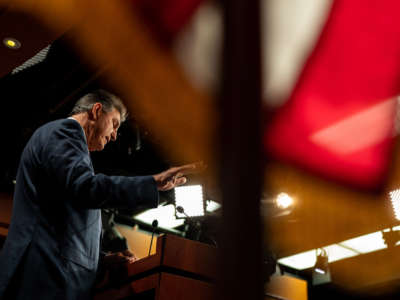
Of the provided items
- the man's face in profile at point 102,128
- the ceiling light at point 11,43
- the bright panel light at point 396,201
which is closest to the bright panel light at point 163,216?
the bright panel light at point 396,201

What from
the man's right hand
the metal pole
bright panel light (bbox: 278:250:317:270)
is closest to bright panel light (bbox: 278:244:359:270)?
bright panel light (bbox: 278:250:317:270)

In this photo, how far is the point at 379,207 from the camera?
13.8 feet

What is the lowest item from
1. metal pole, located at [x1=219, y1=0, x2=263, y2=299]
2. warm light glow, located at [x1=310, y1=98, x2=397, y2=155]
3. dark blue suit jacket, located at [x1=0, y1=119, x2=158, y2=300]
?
metal pole, located at [x1=219, y1=0, x2=263, y2=299]

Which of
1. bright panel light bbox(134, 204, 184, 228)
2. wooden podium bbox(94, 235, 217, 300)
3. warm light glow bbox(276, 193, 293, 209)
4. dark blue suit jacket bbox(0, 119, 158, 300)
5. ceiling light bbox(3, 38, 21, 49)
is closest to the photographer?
dark blue suit jacket bbox(0, 119, 158, 300)

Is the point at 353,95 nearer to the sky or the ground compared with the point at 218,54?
nearer to the sky

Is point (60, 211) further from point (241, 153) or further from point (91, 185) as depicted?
point (241, 153)

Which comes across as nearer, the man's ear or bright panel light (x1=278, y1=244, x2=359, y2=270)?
the man's ear

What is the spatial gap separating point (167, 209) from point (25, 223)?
4.35 m

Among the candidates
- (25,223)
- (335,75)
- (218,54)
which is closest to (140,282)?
(25,223)

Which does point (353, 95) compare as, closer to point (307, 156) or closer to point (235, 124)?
point (307, 156)

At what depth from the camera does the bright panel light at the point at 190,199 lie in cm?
242

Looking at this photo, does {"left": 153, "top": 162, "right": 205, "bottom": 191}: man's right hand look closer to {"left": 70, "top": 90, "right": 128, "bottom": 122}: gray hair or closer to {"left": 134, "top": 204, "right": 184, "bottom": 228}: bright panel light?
{"left": 70, "top": 90, "right": 128, "bottom": 122}: gray hair

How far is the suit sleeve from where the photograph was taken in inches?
40.9

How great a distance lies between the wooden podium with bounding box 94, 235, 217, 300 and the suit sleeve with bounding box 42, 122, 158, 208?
0.67ft
